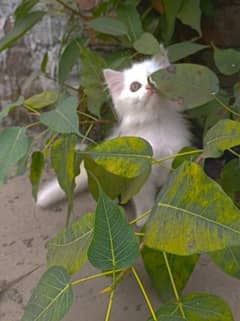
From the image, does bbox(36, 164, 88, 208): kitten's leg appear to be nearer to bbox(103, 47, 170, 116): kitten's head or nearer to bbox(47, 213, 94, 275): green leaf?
bbox(103, 47, 170, 116): kitten's head

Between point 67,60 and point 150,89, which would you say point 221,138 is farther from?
→ point 67,60

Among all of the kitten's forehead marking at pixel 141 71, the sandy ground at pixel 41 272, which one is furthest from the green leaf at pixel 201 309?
the kitten's forehead marking at pixel 141 71

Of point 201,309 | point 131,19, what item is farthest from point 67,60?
point 201,309

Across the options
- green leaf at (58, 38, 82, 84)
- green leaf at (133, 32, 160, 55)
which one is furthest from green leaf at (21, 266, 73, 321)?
green leaf at (58, 38, 82, 84)

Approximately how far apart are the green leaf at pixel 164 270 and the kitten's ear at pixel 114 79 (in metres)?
0.52

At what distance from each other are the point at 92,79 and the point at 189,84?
49 cm

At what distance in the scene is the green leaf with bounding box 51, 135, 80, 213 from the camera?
1104 millimetres

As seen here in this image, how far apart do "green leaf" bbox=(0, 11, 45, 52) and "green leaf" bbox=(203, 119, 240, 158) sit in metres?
0.74

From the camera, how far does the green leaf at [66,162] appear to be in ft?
3.62

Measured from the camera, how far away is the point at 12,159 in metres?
0.89

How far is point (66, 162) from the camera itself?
3.65 feet

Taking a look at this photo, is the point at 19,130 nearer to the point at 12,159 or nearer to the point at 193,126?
the point at 12,159

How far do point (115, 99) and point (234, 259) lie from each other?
66 cm

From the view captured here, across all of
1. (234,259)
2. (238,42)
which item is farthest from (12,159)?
(238,42)
